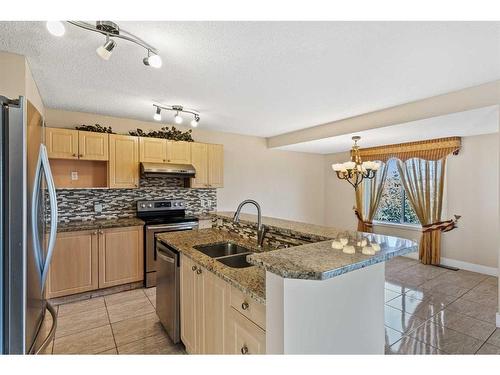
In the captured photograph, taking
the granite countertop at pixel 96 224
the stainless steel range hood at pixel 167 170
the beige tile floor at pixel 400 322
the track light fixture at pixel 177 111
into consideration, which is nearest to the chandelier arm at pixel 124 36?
the track light fixture at pixel 177 111

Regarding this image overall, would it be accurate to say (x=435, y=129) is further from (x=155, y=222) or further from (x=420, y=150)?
(x=155, y=222)

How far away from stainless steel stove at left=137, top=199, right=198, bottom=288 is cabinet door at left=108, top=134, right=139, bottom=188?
1.53 feet

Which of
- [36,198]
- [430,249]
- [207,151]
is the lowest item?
[430,249]

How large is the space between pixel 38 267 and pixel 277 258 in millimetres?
1293

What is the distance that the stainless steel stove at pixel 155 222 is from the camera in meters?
3.54

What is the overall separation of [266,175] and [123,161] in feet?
9.46

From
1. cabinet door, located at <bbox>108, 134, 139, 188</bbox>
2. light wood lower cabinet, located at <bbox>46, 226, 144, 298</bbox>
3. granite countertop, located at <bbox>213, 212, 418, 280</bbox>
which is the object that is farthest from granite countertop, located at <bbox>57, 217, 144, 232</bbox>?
granite countertop, located at <bbox>213, 212, 418, 280</bbox>

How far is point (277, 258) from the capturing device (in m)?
1.17

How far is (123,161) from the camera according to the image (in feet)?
12.0

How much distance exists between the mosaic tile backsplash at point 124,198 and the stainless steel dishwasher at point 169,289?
5.99ft

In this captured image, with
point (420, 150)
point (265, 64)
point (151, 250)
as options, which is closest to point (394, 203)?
point (420, 150)

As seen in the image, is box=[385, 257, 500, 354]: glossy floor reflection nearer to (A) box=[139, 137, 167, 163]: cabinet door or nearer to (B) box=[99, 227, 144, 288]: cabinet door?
(B) box=[99, 227, 144, 288]: cabinet door
